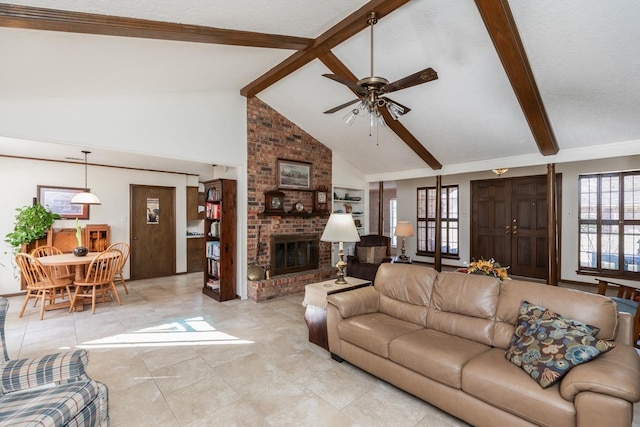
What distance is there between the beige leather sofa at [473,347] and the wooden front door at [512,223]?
4.85 m

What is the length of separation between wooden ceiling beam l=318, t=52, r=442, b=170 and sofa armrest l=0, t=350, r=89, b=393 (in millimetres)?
3875

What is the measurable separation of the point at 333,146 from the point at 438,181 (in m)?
2.23

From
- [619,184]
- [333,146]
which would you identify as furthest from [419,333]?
[619,184]

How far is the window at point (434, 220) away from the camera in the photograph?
25.6 feet

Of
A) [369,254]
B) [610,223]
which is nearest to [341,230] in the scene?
[369,254]

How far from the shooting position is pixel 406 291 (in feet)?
9.79

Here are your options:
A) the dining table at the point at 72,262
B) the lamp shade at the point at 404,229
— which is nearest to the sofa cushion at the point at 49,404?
the dining table at the point at 72,262

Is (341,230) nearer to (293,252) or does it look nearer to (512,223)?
(293,252)

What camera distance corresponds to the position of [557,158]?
4.57 metres

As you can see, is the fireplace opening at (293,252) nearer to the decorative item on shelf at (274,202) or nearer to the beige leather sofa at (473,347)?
the decorative item on shelf at (274,202)

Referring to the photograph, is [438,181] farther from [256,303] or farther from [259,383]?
[259,383]

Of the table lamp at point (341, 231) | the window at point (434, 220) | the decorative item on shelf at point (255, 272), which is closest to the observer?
the table lamp at point (341, 231)

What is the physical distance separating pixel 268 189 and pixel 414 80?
3431mm

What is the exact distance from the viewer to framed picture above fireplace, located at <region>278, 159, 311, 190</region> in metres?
5.63
